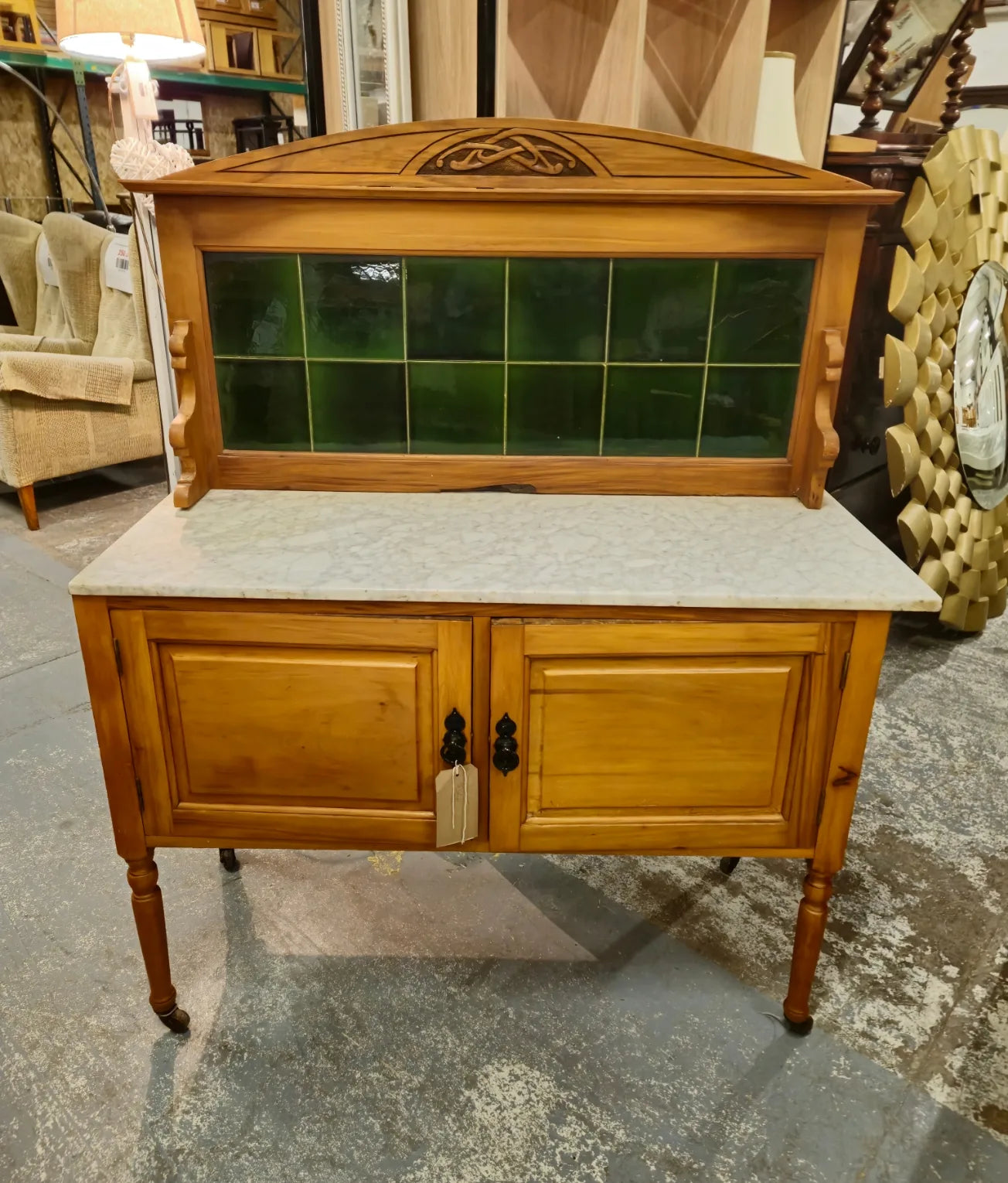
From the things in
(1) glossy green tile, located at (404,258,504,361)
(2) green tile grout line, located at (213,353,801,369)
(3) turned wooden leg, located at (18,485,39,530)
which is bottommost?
(3) turned wooden leg, located at (18,485,39,530)

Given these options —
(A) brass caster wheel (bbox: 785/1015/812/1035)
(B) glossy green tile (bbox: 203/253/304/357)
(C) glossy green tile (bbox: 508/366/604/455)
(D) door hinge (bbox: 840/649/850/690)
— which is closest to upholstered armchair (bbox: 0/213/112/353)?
(B) glossy green tile (bbox: 203/253/304/357)

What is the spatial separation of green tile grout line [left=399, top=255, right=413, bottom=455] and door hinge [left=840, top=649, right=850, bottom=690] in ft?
A: 2.54

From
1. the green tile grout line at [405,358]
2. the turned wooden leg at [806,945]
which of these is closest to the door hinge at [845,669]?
the turned wooden leg at [806,945]

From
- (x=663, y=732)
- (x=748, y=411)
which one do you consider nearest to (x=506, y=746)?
(x=663, y=732)

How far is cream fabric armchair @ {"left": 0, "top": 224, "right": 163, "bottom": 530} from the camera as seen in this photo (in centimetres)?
349

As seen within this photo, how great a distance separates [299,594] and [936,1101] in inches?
47.7

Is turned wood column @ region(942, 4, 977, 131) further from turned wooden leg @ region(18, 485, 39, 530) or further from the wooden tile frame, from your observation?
turned wooden leg @ region(18, 485, 39, 530)

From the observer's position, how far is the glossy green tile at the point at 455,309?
4.79ft

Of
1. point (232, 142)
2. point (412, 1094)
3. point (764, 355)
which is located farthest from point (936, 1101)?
point (232, 142)

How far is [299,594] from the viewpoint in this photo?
117cm

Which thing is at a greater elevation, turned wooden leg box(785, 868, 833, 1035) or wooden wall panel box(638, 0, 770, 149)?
wooden wall panel box(638, 0, 770, 149)

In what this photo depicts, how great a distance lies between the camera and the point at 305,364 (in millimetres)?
1519

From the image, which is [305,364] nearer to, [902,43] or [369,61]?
[369,61]

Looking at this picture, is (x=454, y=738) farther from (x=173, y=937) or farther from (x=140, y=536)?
(x=173, y=937)
